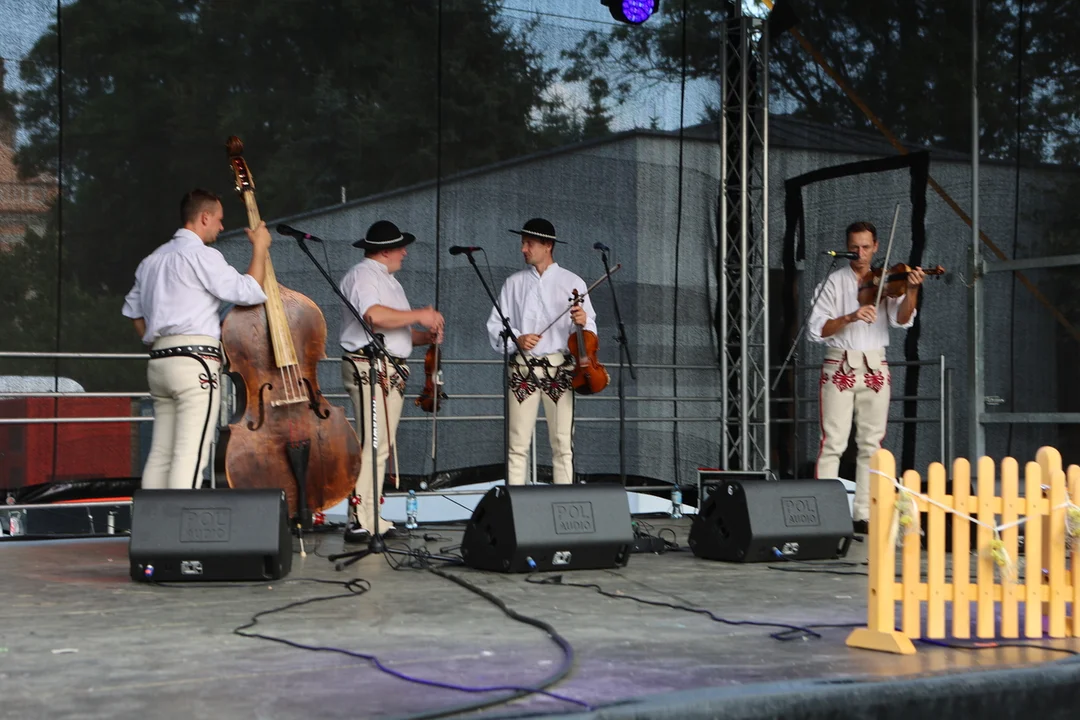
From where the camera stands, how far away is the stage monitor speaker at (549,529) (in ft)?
13.8

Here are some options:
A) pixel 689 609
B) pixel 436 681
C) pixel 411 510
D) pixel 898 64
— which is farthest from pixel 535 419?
pixel 898 64

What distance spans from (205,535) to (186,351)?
0.94 m

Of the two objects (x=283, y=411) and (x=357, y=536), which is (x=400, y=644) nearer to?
(x=283, y=411)

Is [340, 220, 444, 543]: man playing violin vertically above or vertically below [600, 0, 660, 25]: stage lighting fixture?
below

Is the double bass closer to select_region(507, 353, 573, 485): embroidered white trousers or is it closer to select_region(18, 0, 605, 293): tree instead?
select_region(507, 353, 573, 485): embroidered white trousers

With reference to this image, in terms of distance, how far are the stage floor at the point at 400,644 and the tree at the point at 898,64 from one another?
3.60 metres

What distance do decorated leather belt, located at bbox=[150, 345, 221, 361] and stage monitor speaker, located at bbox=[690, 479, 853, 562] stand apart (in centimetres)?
213

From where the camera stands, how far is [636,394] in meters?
7.34

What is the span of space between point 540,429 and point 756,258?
5.53ft

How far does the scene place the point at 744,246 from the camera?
6.92m

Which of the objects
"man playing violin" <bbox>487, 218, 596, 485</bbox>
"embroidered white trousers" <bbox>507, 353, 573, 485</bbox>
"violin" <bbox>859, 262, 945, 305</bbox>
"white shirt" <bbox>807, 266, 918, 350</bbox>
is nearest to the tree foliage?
"man playing violin" <bbox>487, 218, 596, 485</bbox>

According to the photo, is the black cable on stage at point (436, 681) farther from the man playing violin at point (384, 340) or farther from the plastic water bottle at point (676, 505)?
the plastic water bottle at point (676, 505)

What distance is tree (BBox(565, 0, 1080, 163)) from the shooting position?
655 centimetres

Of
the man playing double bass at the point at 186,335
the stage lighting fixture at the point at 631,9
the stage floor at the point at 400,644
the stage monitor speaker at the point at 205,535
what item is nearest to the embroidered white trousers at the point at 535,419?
the stage floor at the point at 400,644
